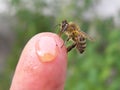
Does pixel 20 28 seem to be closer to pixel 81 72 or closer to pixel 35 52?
pixel 81 72

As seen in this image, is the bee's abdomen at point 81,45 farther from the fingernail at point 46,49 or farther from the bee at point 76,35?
the fingernail at point 46,49

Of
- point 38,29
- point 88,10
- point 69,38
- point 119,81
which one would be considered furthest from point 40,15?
point 69,38

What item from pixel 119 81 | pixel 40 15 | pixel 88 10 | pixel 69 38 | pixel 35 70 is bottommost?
pixel 35 70

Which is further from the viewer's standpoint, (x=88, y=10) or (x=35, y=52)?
(x=88, y=10)

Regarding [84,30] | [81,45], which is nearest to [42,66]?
[81,45]

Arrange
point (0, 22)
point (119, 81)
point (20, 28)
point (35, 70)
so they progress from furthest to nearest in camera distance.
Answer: point (0, 22), point (20, 28), point (119, 81), point (35, 70)

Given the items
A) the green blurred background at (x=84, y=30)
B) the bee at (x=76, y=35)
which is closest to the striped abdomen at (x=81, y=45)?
the bee at (x=76, y=35)
